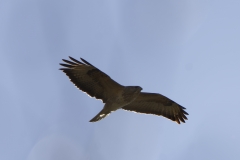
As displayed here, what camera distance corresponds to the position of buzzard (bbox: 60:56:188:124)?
12.6m

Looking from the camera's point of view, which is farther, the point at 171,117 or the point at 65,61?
the point at 171,117

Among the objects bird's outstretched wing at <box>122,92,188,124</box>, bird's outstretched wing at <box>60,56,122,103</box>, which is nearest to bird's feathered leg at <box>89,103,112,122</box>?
bird's outstretched wing at <box>60,56,122,103</box>

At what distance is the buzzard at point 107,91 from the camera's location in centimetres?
1262

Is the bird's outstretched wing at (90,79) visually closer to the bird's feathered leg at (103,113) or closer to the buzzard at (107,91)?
the buzzard at (107,91)

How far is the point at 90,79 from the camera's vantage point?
13.0 meters

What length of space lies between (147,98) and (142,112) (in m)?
0.62

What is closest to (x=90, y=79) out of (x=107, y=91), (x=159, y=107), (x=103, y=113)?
(x=107, y=91)

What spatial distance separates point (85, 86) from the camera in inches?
516

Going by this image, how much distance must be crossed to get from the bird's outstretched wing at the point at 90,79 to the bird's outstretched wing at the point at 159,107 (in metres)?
1.10

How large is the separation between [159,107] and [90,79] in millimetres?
2698

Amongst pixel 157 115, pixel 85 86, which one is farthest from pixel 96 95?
pixel 157 115

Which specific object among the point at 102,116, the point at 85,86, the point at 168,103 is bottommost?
the point at 102,116

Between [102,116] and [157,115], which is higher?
[157,115]

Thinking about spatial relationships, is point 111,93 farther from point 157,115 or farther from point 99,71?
point 157,115
